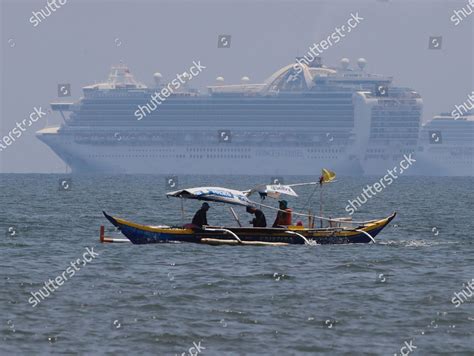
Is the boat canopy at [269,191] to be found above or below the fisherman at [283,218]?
above

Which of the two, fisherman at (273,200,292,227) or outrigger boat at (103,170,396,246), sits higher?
fisherman at (273,200,292,227)


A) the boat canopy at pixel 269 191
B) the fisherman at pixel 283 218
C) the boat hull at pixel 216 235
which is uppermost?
the boat canopy at pixel 269 191

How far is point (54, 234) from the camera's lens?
46.4 meters

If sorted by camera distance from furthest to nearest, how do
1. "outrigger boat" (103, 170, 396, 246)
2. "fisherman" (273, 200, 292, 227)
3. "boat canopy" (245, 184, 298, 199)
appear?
"boat canopy" (245, 184, 298, 199) < "fisherman" (273, 200, 292, 227) < "outrigger boat" (103, 170, 396, 246)

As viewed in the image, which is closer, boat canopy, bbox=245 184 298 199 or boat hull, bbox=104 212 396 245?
boat hull, bbox=104 212 396 245

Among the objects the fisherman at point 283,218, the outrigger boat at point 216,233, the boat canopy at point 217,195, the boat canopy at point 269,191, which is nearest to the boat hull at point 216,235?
the outrigger boat at point 216,233

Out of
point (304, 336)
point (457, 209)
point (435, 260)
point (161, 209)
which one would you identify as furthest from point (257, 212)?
point (457, 209)

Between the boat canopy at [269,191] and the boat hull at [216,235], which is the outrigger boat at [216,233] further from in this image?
the boat canopy at [269,191]

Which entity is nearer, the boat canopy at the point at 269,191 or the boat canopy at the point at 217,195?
the boat canopy at the point at 217,195

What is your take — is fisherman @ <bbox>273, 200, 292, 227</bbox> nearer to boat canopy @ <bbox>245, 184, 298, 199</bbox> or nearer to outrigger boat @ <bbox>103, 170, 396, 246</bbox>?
outrigger boat @ <bbox>103, 170, 396, 246</bbox>

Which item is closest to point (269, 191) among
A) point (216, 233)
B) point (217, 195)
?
point (217, 195)

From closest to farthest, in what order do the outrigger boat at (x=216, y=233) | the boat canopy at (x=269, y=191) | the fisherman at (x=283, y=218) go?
the outrigger boat at (x=216, y=233) → the fisherman at (x=283, y=218) → the boat canopy at (x=269, y=191)

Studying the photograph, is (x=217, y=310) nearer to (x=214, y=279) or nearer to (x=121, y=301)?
(x=121, y=301)

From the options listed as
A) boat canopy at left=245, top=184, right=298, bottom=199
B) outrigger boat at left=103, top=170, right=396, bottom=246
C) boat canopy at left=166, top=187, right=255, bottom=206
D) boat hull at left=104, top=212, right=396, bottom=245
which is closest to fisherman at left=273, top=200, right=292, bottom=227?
outrigger boat at left=103, top=170, right=396, bottom=246
